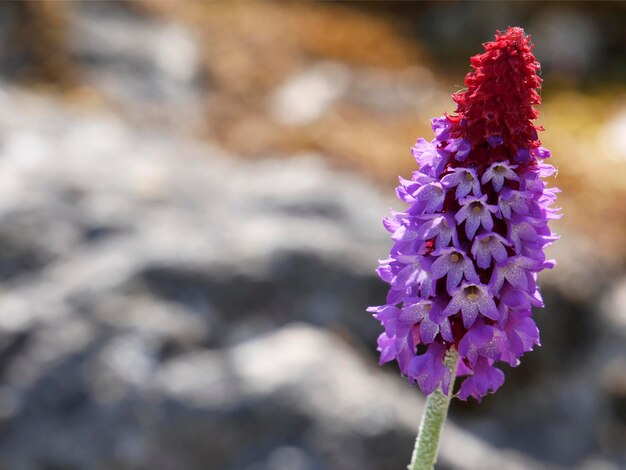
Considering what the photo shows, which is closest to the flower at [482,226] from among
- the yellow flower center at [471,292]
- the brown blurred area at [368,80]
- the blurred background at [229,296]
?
the yellow flower center at [471,292]

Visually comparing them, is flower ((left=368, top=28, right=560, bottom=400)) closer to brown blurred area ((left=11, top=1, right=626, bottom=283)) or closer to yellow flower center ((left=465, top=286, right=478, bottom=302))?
yellow flower center ((left=465, top=286, right=478, bottom=302))

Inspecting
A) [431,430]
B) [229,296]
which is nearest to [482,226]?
[431,430]

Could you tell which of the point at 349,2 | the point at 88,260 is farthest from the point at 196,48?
the point at 88,260

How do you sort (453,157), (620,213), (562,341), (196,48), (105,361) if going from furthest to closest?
(196,48) → (620,213) → (562,341) → (105,361) → (453,157)

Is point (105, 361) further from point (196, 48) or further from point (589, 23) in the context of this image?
point (589, 23)

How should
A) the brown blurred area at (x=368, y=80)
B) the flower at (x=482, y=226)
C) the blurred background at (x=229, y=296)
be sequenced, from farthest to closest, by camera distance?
the brown blurred area at (x=368, y=80) → the blurred background at (x=229, y=296) → the flower at (x=482, y=226)

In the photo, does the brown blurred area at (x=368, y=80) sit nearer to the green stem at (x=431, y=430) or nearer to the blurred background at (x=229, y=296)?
the blurred background at (x=229, y=296)
